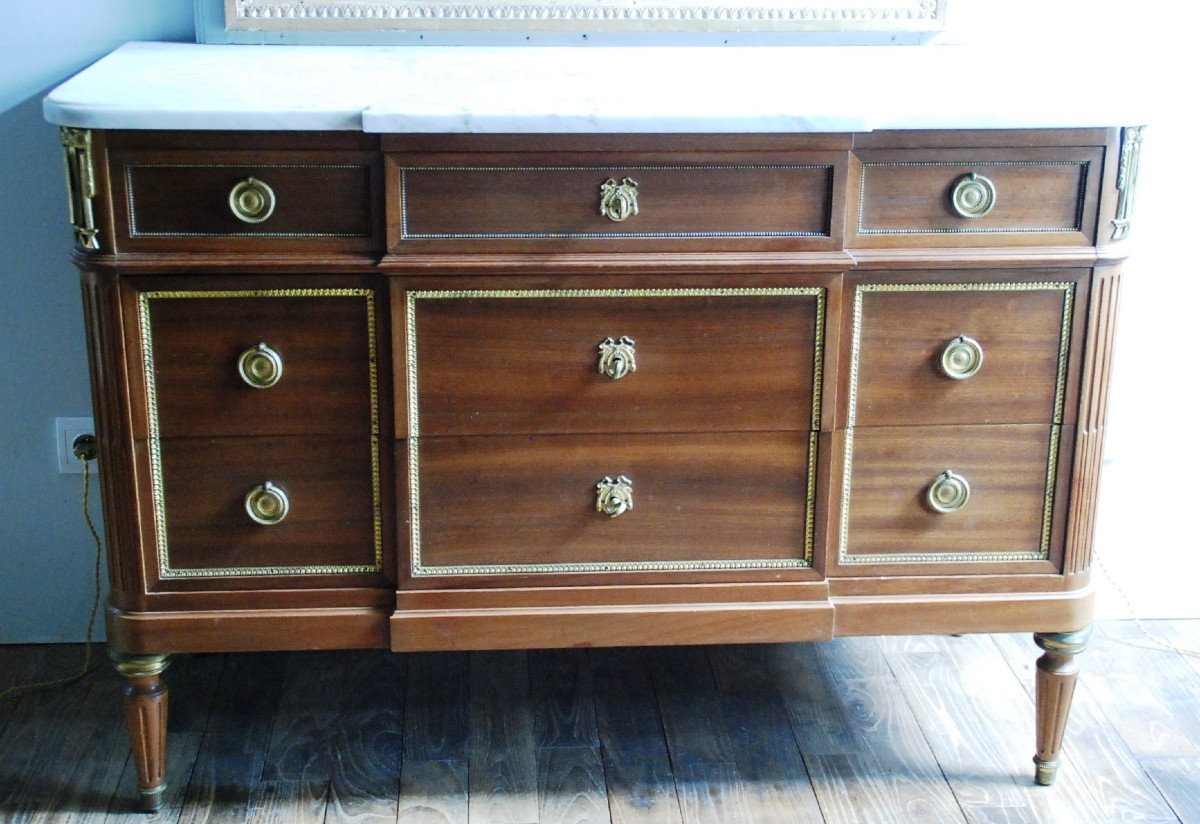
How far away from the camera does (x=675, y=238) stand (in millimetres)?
1536

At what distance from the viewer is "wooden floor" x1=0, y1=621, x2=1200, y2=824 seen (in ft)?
5.79

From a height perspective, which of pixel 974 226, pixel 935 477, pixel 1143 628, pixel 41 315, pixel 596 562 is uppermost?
pixel 974 226

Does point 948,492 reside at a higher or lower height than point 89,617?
higher

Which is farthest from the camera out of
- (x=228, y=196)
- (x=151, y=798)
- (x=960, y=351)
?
(x=151, y=798)

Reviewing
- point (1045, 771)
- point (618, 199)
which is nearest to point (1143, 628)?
point (1045, 771)

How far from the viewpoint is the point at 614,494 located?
1632 millimetres

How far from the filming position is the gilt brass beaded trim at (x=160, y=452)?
1532 mm

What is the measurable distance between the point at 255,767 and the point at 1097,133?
1380 millimetres

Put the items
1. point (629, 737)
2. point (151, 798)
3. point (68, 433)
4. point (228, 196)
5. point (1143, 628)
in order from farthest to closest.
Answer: point (1143, 628)
point (68, 433)
point (629, 737)
point (151, 798)
point (228, 196)

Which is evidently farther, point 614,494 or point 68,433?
point 68,433

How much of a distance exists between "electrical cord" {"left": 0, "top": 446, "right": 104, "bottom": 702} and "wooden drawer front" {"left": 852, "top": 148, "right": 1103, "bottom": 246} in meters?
1.24

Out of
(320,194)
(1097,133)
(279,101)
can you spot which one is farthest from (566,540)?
(1097,133)

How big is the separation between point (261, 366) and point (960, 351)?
33.3 inches

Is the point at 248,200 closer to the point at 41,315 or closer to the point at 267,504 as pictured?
the point at 267,504
